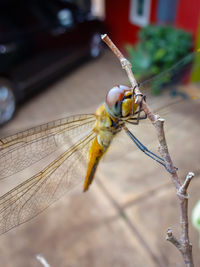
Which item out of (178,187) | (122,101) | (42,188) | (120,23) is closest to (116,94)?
(122,101)

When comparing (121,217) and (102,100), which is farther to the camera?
(102,100)

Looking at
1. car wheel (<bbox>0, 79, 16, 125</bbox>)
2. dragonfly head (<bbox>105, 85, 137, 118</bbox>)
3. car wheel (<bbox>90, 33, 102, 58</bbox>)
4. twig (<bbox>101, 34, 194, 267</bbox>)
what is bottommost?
twig (<bbox>101, 34, 194, 267</bbox>)

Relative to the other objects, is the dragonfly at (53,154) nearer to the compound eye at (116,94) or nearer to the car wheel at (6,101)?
the compound eye at (116,94)

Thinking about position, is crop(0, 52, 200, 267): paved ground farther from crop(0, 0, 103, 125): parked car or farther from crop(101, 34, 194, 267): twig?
crop(0, 0, 103, 125): parked car

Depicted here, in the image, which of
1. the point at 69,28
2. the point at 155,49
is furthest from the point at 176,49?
the point at 69,28

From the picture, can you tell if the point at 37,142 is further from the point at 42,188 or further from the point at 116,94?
the point at 116,94

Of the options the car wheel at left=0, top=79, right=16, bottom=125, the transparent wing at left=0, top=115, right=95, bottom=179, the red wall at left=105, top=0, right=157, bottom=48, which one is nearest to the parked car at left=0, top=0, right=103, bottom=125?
the car wheel at left=0, top=79, right=16, bottom=125
